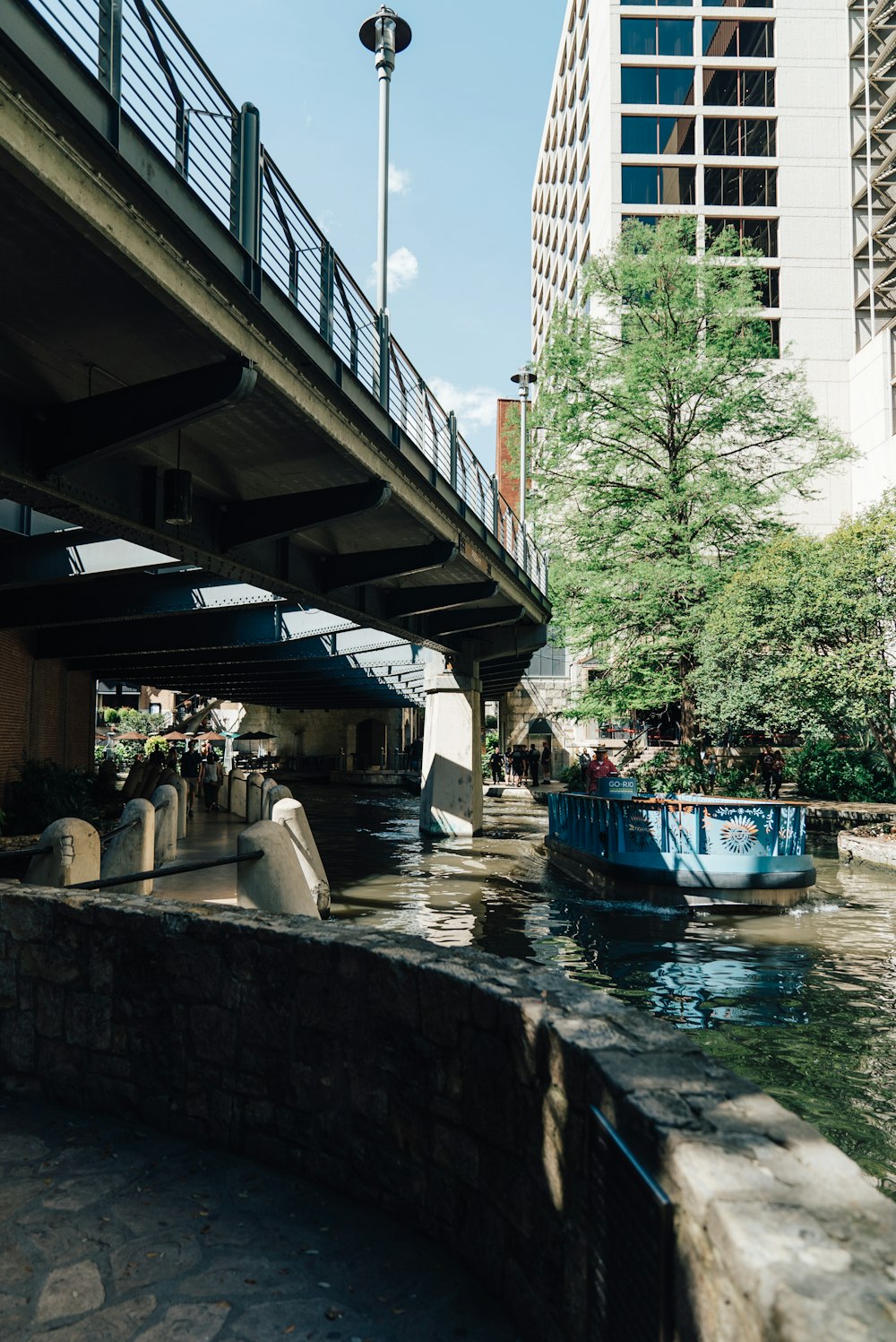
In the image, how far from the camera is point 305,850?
11.9 metres

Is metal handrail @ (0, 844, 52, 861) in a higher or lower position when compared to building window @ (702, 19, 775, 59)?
lower

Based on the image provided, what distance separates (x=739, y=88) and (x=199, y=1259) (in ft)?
195

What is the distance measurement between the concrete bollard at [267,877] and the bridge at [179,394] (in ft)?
12.2

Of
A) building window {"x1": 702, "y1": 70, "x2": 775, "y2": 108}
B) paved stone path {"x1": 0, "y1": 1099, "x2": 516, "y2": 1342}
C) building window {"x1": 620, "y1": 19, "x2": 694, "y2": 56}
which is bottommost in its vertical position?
paved stone path {"x1": 0, "y1": 1099, "x2": 516, "y2": 1342}

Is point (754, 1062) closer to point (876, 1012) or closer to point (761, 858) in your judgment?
point (876, 1012)

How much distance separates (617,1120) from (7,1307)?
7.74 ft

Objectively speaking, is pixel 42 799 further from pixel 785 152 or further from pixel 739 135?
pixel 739 135

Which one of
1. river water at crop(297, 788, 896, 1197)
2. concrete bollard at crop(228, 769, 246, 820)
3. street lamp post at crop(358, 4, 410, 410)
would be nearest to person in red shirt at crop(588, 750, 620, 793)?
river water at crop(297, 788, 896, 1197)

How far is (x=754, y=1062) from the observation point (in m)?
8.24

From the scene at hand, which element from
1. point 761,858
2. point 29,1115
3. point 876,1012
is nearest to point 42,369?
point 29,1115

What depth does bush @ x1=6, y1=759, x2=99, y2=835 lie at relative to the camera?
18.3 metres

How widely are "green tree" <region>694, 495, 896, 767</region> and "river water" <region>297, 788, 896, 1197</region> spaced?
4165mm

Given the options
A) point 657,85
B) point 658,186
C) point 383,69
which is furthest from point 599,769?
point 657,85

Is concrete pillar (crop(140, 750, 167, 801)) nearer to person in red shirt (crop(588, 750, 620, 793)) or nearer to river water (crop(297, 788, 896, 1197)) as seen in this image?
river water (crop(297, 788, 896, 1197))
